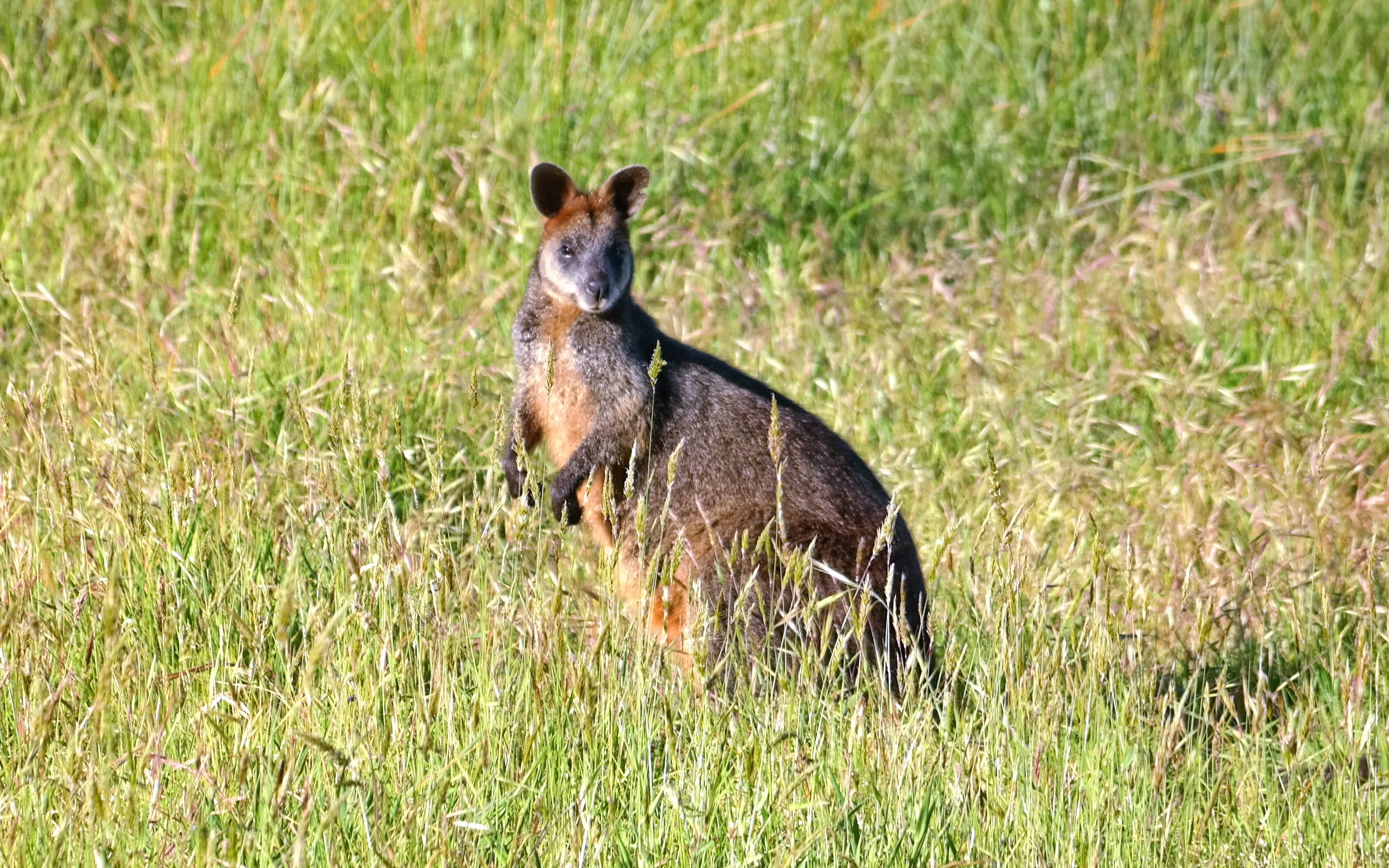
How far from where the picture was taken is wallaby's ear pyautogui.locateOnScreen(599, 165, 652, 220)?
534 centimetres

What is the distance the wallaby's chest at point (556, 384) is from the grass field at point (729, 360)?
0.99 ft

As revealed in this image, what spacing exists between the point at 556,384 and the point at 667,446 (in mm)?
422

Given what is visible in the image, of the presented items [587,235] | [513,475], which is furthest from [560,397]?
[587,235]

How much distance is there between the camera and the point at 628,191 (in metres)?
Answer: 5.43

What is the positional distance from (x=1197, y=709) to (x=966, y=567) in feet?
2.58

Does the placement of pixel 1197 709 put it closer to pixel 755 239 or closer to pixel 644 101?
pixel 755 239

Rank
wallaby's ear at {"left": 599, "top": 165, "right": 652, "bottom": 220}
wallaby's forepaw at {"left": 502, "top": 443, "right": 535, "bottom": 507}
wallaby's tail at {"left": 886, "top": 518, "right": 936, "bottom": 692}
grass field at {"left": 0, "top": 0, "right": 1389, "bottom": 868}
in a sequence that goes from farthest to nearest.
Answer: wallaby's ear at {"left": 599, "top": 165, "right": 652, "bottom": 220}
wallaby's forepaw at {"left": 502, "top": 443, "right": 535, "bottom": 507}
wallaby's tail at {"left": 886, "top": 518, "right": 936, "bottom": 692}
grass field at {"left": 0, "top": 0, "right": 1389, "bottom": 868}

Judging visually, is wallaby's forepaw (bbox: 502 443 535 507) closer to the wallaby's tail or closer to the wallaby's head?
the wallaby's head

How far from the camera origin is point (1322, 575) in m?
4.59

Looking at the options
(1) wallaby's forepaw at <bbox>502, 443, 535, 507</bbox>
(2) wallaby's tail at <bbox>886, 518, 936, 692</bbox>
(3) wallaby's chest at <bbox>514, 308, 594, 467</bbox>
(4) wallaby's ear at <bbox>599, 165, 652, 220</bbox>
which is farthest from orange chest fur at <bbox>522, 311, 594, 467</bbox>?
(2) wallaby's tail at <bbox>886, 518, 936, 692</bbox>

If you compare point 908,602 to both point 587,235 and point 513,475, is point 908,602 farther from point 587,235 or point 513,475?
→ point 587,235

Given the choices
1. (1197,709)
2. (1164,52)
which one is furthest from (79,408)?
(1164,52)

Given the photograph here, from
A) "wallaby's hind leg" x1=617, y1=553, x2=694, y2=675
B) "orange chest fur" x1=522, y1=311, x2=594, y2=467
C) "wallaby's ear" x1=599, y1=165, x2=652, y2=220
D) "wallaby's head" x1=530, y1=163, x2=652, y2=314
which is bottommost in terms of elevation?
"wallaby's hind leg" x1=617, y1=553, x2=694, y2=675

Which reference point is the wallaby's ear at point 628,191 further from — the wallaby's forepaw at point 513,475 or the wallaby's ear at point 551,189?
the wallaby's forepaw at point 513,475
